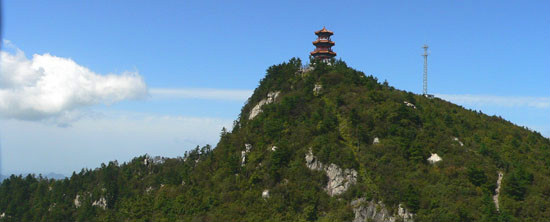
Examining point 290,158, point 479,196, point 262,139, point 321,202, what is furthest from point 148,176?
point 479,196

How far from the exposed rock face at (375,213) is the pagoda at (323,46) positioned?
55.2 meters

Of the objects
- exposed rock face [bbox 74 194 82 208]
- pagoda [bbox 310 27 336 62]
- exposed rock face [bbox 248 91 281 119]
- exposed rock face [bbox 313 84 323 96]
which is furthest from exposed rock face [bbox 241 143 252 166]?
exposed rock face [bbox 74 194 82 208]

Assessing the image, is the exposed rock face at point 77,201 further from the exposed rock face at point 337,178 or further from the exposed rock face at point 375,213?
the exposed rock face at point 375,213

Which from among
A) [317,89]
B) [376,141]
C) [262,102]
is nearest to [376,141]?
[376,141]

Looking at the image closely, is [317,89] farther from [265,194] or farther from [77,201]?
[77,201]

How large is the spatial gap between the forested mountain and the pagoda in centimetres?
1085

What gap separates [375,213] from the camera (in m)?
73.0

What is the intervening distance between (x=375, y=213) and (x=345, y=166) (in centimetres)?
1057

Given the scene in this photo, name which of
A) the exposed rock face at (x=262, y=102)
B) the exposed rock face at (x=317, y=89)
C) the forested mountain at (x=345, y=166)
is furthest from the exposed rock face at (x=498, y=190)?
the exposed rock face at (x=262, y=102)

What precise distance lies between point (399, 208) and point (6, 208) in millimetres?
117677

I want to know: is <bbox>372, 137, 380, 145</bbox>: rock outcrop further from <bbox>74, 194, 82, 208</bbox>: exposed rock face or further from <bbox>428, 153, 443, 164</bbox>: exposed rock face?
<bbox>74, 194, 82, 208</bbox>: exposed rock face

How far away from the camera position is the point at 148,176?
125 metres

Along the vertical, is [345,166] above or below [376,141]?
below

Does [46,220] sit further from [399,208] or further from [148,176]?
[399,208]
